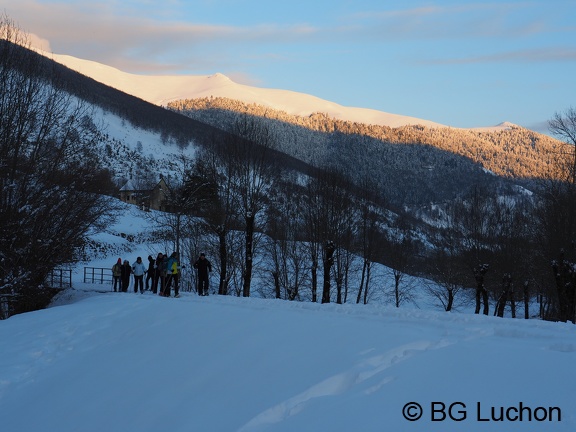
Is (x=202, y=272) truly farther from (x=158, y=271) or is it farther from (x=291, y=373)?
(x=291, y=373)

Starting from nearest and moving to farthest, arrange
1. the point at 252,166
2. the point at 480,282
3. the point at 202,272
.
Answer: the point at 202,272, the point at 252,166, the point at 480,282


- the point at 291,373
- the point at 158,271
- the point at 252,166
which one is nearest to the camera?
the point at 291,373

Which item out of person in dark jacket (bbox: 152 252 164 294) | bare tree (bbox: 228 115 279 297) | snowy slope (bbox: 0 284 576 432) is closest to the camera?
snowy slope (bbox: 0 284 576 432)

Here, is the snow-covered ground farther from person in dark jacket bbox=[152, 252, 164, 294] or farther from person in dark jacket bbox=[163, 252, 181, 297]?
person in dark jacket bbox=[152, 252, 164, 294]

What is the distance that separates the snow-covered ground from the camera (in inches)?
272

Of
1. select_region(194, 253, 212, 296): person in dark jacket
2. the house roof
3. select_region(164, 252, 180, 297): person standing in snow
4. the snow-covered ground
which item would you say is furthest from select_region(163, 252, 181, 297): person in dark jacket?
the house roof

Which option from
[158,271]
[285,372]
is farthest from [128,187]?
[285,372]

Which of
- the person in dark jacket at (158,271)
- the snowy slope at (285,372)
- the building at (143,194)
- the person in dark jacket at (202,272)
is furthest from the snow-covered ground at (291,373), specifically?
the building at (143,194)

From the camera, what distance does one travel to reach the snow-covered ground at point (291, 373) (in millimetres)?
6910

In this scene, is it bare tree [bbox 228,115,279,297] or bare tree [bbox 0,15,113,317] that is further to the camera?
bare tree [bbox 228,115,279,297]

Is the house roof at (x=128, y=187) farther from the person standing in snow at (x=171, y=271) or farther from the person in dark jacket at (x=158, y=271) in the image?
the person standing in snow at (x=171, y=271)

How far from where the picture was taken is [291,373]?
8922 mm

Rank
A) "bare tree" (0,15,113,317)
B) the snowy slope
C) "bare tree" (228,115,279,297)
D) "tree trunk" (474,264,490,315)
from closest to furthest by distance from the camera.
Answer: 1. the snowy slope
2. "bare tree" (0,15,113,317)
3. "bare tree" (228,115,279,297)
4. "tree trunk" (474,264,490,315)

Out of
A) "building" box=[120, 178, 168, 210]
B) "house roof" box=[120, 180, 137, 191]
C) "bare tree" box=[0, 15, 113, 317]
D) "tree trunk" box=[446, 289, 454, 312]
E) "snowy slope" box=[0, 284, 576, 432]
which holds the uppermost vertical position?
"house roof" box=[120, 180, 137, 191]
